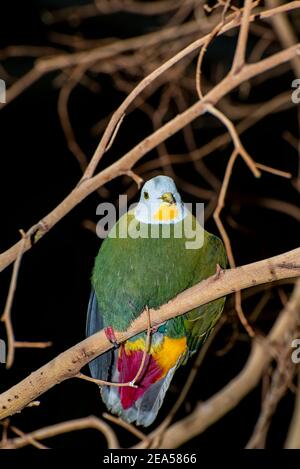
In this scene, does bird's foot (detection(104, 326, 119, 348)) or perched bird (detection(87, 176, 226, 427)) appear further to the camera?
perched bird (detection(87, 176, 226, 427))

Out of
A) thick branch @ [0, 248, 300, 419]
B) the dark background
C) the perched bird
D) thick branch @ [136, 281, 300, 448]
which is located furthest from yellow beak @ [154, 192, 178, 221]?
the dark background

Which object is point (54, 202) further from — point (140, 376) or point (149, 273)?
point (149, 273)

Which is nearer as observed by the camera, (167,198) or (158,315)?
(158,315)

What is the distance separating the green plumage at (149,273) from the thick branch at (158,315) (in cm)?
6

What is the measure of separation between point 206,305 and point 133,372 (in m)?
0.26

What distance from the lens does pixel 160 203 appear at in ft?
4.64

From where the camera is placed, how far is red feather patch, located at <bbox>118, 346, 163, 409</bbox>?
150 centimetres

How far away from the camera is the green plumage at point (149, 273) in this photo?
1.34 meters

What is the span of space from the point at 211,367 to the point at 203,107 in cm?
198

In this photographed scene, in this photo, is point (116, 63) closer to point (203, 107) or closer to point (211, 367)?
point (203, 107)

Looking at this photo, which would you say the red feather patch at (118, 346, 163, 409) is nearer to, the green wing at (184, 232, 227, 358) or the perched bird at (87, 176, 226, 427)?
the perched bird at (87, 176, 226, 427)

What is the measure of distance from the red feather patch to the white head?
31 cm

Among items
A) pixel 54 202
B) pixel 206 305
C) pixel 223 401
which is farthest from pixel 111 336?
pixel 54 202

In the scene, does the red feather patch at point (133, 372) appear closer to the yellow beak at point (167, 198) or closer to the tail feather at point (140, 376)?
the tail feather at point (140, 376)
